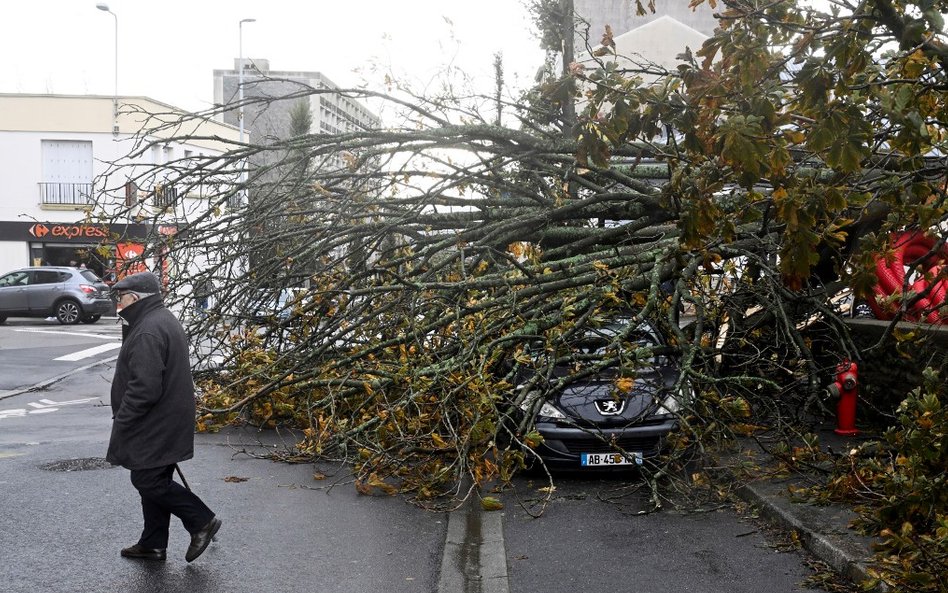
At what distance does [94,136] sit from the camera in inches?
1640

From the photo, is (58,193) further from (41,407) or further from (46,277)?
(41,407)

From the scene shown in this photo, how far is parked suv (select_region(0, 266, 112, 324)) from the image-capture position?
102 feet

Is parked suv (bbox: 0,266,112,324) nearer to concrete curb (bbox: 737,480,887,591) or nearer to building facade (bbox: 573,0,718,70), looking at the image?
building facade (bbox: 573,0,718,70)

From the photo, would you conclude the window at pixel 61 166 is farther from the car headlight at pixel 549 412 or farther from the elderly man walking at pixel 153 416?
the elderly man walking at pixel 153 416

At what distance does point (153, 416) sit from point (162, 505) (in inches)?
21.4

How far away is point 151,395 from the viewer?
6.04 m

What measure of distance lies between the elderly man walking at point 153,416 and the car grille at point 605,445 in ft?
12.1

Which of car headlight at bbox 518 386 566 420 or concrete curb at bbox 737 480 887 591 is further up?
car headlight at bbox 518 386 566 420

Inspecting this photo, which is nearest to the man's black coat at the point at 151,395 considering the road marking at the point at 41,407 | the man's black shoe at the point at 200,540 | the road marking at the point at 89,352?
the man's black shoe at the point at 200,540

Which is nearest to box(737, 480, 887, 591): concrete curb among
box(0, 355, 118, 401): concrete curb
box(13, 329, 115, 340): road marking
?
box(0, 355, 118, 401): concrete curb

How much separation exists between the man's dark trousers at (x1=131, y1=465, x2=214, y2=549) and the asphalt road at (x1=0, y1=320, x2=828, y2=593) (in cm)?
20


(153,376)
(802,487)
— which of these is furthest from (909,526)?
(153,376)

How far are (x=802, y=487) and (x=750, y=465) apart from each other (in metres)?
0.71

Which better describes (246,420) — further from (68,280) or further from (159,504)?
(68,280)
